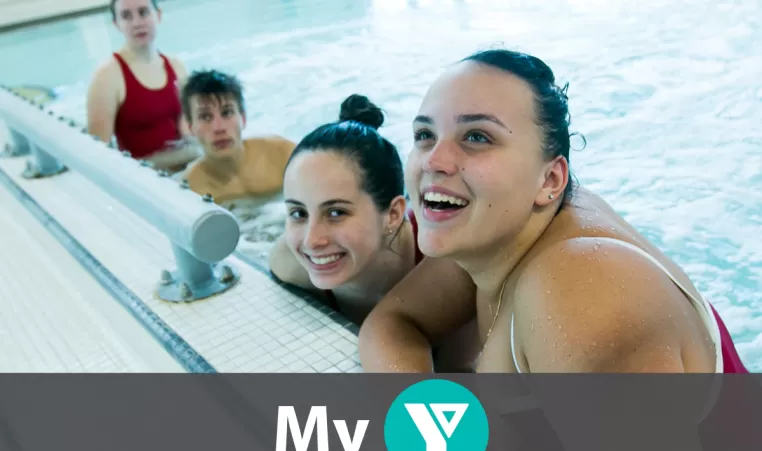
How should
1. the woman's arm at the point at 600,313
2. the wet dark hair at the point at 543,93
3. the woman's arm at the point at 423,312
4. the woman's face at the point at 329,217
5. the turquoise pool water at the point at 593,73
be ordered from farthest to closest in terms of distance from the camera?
the turquoise pool water at the point at 593,73
the woman's face at the point at 329,217
the woman's arm at the point at 423,312
the wet dark hair at the point at 543,93
the woman's arm at the point at 600,313

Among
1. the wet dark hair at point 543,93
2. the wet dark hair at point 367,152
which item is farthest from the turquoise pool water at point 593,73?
the wet dark hair at point 367,152

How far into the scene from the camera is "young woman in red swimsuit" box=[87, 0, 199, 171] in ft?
11.6

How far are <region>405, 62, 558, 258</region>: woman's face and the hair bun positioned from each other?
0.75m

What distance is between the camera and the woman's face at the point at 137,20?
3459mm

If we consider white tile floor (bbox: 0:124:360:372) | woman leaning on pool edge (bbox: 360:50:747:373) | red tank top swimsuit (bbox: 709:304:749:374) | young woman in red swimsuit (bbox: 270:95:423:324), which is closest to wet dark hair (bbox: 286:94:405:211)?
young woman in red swimsuit (bbox: 270:95:423:324)

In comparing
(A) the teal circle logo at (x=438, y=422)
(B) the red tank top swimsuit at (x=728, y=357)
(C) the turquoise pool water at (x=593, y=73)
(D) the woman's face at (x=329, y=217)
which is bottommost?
(C) the turquoise pool water at (x=593, y=73)

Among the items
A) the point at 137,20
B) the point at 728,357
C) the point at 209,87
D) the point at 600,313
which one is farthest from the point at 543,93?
the point at 137,20

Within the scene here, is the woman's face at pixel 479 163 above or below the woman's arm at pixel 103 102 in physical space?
above

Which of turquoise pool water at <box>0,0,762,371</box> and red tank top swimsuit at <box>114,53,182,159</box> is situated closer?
turquoise pool water at <box>0,0,762,371</box>

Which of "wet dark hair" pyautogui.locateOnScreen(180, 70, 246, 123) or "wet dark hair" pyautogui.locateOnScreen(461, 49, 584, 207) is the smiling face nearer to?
"wet dark hair" pyautogui.locateOnScreen(180, 70, 246, 123)

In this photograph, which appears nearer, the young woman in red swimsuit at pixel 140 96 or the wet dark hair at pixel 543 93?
the wet dark hair at pixel 543 93

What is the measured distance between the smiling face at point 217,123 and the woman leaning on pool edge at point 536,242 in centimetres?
206

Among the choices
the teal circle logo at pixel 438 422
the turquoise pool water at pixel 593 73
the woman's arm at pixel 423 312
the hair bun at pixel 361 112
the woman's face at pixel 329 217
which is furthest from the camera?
the turquoise pool water at pixel 593 73

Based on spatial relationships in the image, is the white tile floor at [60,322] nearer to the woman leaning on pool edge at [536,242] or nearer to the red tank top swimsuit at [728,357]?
the woman leaning on pool edge at [536,242]
